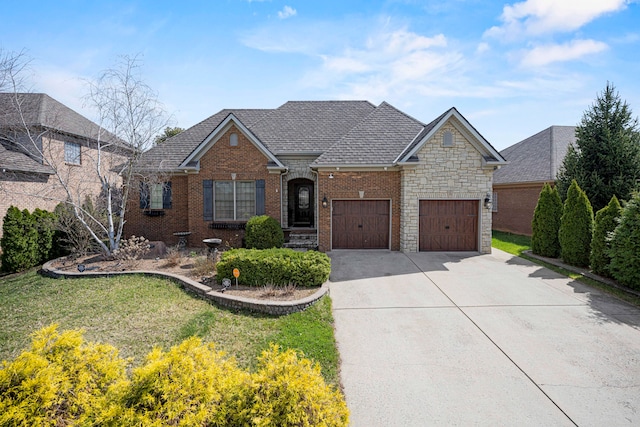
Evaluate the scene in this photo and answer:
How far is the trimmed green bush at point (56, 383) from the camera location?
2398 millimetres

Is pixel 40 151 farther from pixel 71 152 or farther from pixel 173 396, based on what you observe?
pixel 173 396

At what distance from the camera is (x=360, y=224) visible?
13328mm

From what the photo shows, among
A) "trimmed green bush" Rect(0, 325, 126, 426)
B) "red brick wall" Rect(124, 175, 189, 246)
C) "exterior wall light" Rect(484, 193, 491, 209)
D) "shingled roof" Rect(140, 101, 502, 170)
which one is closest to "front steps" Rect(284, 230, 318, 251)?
"shingled roof" Rect(140, 101, 502, 170)

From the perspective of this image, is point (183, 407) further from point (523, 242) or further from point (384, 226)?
point (523, 242)

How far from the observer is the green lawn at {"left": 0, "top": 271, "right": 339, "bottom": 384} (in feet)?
17.3

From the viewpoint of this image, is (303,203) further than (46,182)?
Yes

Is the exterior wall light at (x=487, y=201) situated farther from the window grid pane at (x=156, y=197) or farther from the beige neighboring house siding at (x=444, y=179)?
the window grid pane at (x=156, y=197)

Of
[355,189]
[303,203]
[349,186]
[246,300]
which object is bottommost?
[246,300]

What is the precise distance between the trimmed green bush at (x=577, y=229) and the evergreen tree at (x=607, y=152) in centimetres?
403

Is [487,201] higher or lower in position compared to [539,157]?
lower

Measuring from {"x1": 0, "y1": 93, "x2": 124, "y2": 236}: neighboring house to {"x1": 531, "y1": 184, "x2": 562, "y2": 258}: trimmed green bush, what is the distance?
16714 mm

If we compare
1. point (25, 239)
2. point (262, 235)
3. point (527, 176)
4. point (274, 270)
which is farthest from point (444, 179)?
point (25, 239)

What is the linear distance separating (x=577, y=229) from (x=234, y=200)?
1299cm

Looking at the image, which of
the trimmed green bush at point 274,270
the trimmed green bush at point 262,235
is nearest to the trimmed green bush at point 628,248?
the trimmed green bush at point 274,270
